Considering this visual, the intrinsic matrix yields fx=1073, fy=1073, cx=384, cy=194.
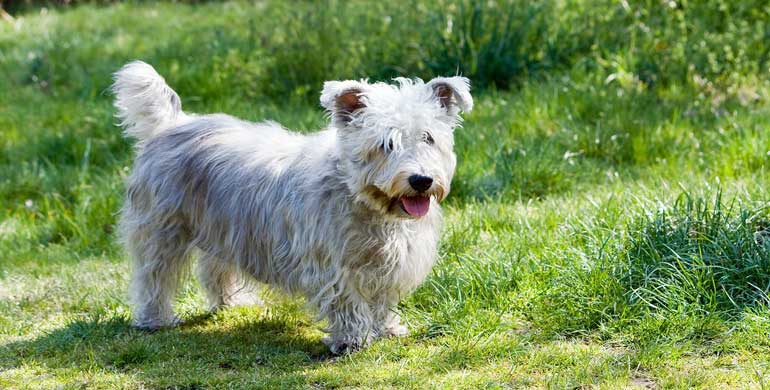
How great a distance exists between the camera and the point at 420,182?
487 cm

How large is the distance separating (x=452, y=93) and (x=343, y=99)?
533mm

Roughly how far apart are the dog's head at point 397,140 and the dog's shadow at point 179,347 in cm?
91

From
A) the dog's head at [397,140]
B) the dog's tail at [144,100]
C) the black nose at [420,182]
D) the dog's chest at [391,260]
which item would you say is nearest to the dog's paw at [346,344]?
the dog's chest at [391,260]

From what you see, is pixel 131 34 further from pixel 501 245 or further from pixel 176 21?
pixel 501 245

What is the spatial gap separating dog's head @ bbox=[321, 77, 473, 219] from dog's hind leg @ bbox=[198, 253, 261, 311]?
4.19 feet

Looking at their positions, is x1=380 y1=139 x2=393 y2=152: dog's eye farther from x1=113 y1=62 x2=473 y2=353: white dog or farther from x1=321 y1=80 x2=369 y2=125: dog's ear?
x1=321 y1=80 x2=369 y2=125: dog's ear

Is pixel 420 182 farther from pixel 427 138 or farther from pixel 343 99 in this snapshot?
pixel 343 99

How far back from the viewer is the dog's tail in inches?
231

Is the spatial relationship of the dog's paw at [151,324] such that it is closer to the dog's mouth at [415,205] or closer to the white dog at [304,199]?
the white dog at [304,199]

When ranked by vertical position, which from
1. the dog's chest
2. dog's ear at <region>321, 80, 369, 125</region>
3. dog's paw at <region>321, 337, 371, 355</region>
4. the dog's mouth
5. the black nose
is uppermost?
dog's ear at <region>321, 80, 369, 125</region>

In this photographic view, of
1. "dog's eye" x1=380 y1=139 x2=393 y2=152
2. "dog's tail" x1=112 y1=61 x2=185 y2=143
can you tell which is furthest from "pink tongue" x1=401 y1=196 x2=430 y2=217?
"dog's tail" x1=112 y1=61 x2=185 y2=143

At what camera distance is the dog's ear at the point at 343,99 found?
510 centimetres

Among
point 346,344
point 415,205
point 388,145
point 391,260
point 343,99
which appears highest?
point 343,99

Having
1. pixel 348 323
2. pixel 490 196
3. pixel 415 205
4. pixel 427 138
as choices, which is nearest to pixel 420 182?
pixel 415 205
